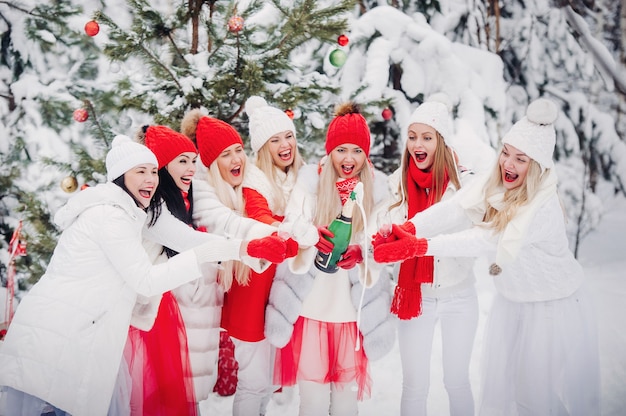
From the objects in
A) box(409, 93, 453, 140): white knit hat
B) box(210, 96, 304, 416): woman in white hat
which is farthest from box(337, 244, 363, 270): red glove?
box(409, 93, 453, 140): white knit hat

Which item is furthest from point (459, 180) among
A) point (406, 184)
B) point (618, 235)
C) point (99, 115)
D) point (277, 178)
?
point (618, 235)

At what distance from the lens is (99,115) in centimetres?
387

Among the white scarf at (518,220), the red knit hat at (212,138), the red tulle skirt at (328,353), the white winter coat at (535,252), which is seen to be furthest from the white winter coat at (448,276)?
the red knit hat at (212,138)

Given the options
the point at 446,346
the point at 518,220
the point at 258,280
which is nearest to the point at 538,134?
the point at 518,220

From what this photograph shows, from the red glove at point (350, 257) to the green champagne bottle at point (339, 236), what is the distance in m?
0.04

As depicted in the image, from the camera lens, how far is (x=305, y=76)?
153 inches

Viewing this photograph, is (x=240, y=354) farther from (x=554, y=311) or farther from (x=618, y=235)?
(x=618, y=235)

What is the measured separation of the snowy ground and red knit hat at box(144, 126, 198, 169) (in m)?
2.00

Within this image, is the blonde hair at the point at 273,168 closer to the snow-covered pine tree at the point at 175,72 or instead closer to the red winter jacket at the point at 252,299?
the red winter jacket at the point at 252,299

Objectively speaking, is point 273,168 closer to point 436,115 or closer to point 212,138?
point 212,138

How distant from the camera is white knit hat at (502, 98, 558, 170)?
2412 mm

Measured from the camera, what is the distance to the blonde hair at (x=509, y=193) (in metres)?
2.48

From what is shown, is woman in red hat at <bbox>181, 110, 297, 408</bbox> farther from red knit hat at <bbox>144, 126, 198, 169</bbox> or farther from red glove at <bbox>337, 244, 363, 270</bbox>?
red glove at <bbox>337, 244, 363, 270</bbox>

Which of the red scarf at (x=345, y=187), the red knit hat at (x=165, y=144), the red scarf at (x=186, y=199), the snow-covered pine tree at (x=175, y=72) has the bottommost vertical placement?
the red scarf at (x=186, y=199)
